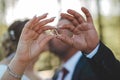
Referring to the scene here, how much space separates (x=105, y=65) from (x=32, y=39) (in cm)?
49

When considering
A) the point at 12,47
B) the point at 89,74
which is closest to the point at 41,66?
the point at 12,47

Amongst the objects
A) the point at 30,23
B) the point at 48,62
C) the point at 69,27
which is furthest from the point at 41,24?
the point at 48,62

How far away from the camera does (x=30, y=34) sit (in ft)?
10.6

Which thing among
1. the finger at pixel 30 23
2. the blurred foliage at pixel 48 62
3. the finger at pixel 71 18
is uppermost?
the finger at pixel 30 23

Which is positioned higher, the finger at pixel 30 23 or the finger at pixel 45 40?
the finger at pixel 30 23

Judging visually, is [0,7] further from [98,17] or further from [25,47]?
[25,47]

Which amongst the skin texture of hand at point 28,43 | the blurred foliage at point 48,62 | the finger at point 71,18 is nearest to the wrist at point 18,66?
the skin texture of hand at point 28,43

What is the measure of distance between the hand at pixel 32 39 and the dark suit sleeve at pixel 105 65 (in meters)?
0.34

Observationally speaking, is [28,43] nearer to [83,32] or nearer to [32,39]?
[32,39]

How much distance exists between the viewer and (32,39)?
10.8 feet

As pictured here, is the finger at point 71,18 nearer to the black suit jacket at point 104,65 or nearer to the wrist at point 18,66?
the black suit jacket at point 104,65

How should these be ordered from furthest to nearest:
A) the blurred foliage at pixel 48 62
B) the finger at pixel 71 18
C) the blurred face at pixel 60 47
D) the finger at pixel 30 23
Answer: the blurred foliage at pixel 48 62
the blurred face at pixel 60 47
the finger at pixel 71 18
the finger at pixel 30 23

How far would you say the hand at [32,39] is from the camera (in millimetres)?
3242

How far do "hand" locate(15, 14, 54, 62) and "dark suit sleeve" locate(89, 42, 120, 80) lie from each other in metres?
0.34
